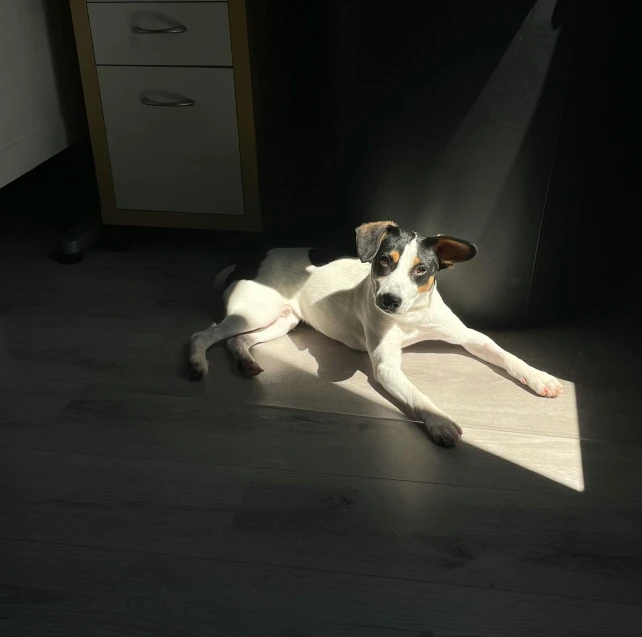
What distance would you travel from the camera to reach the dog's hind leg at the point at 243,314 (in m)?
1.78

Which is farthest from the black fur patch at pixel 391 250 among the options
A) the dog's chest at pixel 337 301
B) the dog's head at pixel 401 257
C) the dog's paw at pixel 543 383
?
the dog's paw at pixel 543 383

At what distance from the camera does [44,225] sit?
2484 millimetres

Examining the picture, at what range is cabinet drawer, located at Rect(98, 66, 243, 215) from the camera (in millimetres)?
1979

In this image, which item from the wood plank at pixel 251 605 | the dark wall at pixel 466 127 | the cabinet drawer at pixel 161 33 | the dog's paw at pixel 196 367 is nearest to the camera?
the wood plank at pixel 251 605

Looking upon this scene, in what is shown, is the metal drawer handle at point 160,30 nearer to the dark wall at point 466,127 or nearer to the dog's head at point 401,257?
the dark wall at point 466,127

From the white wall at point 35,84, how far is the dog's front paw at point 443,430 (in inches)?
49.8

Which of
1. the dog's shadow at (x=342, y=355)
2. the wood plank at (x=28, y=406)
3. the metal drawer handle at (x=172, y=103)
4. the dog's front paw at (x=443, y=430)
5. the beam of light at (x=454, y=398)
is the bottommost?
the dog's shadow at (x=342, y=355)

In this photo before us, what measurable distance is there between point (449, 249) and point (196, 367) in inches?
23.5

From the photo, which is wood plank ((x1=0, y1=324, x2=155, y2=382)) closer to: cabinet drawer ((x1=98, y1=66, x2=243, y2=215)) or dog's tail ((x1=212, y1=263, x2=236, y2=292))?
dog's tail ((x1=212, y1=263, x2=236, y2=292))

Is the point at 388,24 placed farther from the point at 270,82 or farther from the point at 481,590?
the point at 481,590

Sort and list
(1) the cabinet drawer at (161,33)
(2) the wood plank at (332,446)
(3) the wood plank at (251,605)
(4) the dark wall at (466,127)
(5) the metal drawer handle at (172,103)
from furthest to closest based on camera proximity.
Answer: (5) the metal drawer handle at (172,103), (1) the cabinet drawer at (161,33), (4) the dark wall at (466,127), (2) the wood plank at (332,446), (3) the wood plank at (251,605)

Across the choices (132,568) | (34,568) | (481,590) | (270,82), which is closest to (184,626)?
(132,568)

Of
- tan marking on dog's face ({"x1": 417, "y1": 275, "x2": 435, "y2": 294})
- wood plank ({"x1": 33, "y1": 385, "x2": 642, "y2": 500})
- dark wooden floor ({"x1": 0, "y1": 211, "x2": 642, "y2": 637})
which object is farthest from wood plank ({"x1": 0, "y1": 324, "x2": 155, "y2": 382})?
tan marking on dog's face ({"x1": 417, "y1": 275, "x2": 435, "y2": 294})

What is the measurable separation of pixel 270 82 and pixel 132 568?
4.38ft
